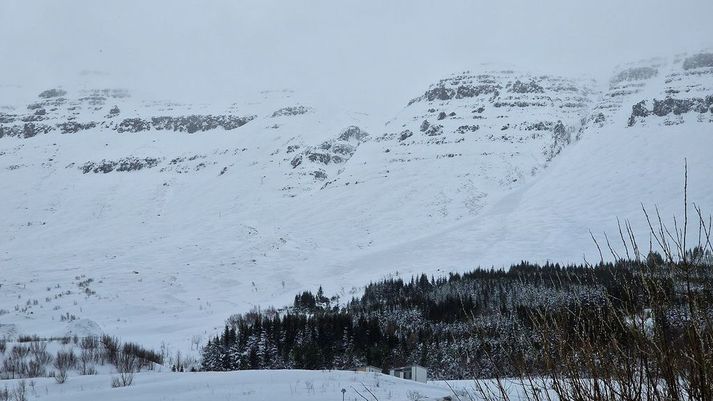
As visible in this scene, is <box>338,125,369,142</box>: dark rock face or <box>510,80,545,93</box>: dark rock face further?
<box>510,80,545,93</box>: dark rock face

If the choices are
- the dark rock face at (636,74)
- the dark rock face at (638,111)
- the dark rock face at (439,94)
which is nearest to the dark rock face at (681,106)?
the dark rock face at (638,111)

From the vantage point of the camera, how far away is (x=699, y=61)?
565ft

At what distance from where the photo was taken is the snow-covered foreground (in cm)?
1295

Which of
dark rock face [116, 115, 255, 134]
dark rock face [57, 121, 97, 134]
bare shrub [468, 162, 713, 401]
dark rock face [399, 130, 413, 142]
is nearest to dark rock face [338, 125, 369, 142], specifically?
dark rock face [399, 130, 413, 142]

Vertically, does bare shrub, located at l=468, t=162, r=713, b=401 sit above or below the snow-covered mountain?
below

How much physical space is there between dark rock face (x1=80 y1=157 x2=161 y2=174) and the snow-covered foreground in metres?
133

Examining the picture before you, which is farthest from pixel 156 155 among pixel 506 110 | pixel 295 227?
pixel 506 110

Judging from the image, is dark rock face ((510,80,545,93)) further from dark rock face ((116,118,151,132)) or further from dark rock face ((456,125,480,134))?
dark rock face ((116,118,151,132))

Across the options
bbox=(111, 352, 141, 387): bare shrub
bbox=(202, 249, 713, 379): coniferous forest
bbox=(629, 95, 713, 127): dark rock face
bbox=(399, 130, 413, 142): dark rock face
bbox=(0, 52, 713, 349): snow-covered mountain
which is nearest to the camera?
bbox=(111, 352, 141, 387): bare shrub

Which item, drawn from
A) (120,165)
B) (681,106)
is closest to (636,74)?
(681,106)

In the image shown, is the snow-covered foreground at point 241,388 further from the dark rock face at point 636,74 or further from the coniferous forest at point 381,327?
the dark rock face at point 636,74

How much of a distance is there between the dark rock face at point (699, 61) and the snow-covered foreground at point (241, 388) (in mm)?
186612

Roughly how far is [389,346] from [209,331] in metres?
16.5

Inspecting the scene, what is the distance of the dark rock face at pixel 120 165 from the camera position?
137425 mm
